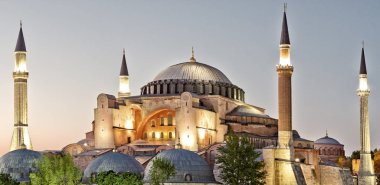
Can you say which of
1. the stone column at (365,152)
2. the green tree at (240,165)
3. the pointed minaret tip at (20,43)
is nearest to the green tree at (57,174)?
the green tree at (240,165)

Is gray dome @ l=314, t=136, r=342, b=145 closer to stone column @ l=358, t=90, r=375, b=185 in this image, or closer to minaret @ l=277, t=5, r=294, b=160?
stone column @ l=358, t=90, r=375, b=185

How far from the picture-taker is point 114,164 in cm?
4662

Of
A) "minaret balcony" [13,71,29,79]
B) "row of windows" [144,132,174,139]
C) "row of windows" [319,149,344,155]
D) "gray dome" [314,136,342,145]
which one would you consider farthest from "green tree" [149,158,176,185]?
"gray dome" [314,136,342,145]

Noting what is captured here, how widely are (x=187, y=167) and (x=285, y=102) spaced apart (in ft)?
24.2

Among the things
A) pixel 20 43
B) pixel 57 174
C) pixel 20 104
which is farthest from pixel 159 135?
pixel 57 174

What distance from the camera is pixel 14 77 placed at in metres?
53.6

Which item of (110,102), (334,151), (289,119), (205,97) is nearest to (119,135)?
(110,102)

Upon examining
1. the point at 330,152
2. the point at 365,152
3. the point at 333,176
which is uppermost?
the point at 330,152

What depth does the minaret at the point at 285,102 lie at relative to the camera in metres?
48.4

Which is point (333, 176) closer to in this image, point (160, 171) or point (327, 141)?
point (160, 171)

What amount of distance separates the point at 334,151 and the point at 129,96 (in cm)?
2672

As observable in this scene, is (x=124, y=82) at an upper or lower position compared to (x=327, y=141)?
upper

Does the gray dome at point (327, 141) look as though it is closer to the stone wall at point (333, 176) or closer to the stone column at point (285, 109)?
the stone wall at point (333, 176)

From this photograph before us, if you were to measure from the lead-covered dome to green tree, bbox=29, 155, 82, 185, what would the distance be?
14878 millimetres
